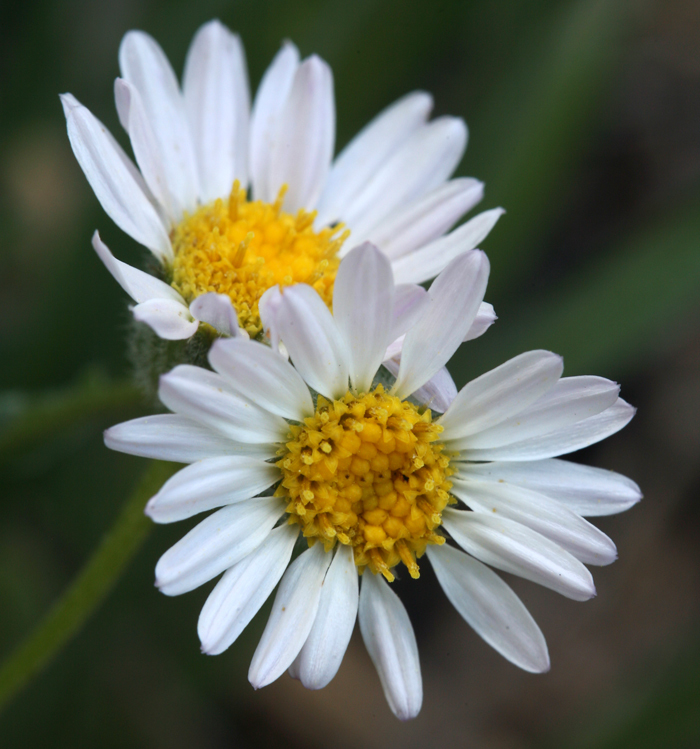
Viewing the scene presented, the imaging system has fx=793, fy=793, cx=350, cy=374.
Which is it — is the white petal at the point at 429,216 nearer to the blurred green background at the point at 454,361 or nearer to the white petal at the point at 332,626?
the white petal at the point at 332,626

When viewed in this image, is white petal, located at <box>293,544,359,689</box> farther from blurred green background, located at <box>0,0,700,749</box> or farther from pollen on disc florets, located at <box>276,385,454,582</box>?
blurred green background, located at <box>0,0,700,749</box>

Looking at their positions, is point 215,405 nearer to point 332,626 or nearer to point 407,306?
point 407,306

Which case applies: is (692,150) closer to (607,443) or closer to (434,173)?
(607,443)

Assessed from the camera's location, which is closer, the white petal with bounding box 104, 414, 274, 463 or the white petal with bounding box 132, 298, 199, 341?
the white petal with bounding box 104, 414, 274, 463

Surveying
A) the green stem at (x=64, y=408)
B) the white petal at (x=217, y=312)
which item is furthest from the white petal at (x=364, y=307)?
the green stem at (x=64, y=408)

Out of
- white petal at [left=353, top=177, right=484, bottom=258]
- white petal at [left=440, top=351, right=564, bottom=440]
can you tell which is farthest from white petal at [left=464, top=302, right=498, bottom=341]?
white petal at [left=353, top=177, right=484, bottom=258]

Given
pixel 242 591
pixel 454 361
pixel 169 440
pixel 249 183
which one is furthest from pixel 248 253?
pixel 454 361
